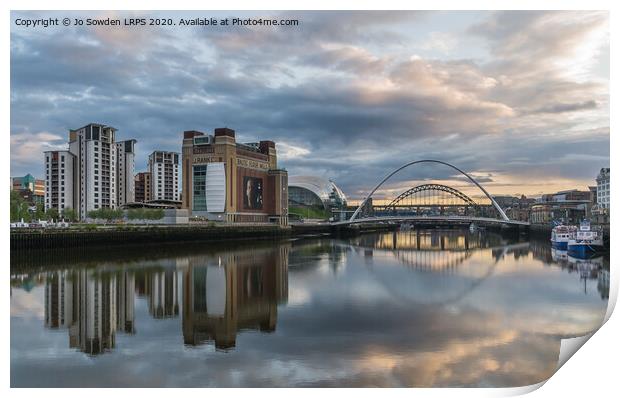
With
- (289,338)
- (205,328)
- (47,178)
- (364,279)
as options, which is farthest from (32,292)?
(47,178)

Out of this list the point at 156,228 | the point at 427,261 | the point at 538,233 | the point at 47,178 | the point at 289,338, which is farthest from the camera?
the point at 47,178

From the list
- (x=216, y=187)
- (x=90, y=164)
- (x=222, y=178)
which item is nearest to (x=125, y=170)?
(x=90, y=164)

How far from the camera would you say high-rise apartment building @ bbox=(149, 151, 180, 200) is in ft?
203

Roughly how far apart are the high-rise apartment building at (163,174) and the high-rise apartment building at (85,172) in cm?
1316

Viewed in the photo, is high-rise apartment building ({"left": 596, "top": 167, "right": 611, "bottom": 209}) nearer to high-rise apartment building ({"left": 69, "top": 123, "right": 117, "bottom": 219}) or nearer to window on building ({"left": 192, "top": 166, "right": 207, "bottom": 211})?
window on building ({"left": 192, "top": 166, "right": 207, "bottom": 211})

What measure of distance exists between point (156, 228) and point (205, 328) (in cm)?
2144

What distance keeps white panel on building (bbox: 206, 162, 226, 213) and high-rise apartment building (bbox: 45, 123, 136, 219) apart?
10.0m

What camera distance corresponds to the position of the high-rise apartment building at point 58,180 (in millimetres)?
43719

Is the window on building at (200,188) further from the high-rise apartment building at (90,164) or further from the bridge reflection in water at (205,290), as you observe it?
the bridge reflection in water at (205,290)

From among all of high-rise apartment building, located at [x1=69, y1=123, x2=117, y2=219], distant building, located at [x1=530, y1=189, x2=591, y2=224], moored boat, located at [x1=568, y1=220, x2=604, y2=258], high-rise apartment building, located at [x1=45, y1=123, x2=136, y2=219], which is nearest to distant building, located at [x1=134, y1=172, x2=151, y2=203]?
high-rise apartment building, located at [x1=45, y1=123, x2=136, y2=219]

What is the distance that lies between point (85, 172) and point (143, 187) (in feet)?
62.8

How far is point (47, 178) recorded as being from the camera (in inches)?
1721
